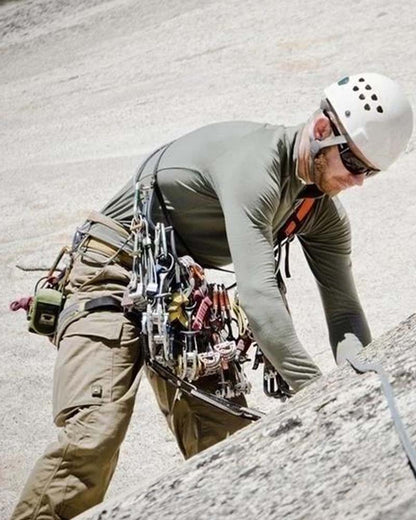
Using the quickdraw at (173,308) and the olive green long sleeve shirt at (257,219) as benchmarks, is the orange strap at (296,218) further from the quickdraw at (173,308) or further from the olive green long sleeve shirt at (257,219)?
the quickdraw at (173,308)

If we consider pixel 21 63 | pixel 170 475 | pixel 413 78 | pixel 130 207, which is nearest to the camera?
pixel 170 475

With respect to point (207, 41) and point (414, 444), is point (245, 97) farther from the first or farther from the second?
point (414, 444)

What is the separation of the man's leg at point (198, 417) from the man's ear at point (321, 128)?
3.67 ft

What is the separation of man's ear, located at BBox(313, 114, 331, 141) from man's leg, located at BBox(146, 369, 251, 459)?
1119mm

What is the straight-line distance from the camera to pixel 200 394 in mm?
4195

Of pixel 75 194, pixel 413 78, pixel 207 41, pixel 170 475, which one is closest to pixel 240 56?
pixel 207 41

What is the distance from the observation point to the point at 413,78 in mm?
9430

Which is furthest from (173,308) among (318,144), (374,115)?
(374,115)

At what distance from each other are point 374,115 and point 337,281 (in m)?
0.80

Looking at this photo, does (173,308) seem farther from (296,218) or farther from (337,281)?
(337,281)

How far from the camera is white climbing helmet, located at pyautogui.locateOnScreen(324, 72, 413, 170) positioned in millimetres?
3934

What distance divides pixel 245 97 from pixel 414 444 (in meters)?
7.58

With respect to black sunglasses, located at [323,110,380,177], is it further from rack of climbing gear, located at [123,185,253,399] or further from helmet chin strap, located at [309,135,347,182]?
rack of climbing gear, located at [123,185,253,399]

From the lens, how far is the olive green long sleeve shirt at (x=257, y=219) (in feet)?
12.0
